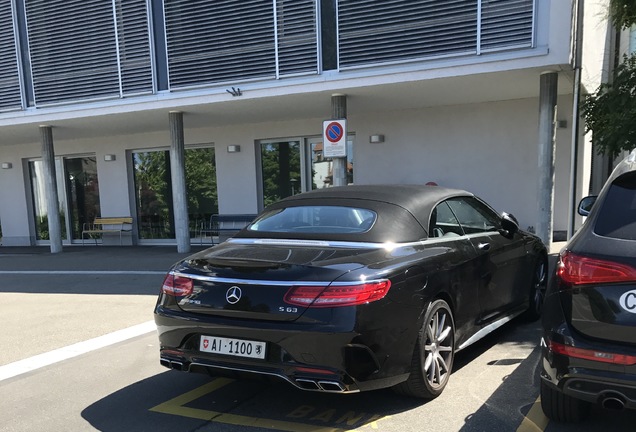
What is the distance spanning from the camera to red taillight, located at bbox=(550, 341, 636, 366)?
94.8 inches

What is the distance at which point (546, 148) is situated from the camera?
9.10 m

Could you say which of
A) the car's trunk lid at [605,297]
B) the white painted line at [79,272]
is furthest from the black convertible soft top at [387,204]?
the white painted line at [79,272]

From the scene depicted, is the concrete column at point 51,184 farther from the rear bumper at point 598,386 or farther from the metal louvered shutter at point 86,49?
the rear bumper at point 598,386

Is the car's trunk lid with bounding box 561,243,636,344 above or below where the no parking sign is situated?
below

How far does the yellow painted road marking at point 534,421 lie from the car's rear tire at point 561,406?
0.23 feet

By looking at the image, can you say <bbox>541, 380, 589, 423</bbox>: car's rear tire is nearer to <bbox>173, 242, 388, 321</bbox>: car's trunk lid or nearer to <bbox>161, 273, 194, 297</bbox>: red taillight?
<bbox>173, 242, 388, 321</bbox>: car's trunk lid

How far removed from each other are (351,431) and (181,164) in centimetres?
996

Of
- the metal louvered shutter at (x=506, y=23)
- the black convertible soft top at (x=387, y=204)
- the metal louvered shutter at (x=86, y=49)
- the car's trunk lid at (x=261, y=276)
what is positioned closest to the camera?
the car's trunk lid at (x=261, y=276)

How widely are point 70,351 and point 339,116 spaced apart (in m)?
6.89

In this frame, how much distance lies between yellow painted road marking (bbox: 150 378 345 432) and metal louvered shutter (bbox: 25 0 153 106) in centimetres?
889

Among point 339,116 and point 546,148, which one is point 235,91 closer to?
point 339,116

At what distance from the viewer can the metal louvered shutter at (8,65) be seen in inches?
486

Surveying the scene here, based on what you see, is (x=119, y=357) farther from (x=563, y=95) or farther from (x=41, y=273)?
(x=563, y=95)

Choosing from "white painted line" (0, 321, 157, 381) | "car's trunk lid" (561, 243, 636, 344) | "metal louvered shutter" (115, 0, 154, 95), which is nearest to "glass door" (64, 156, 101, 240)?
"metal louvered shutter" (115, 0, 154, 95)
